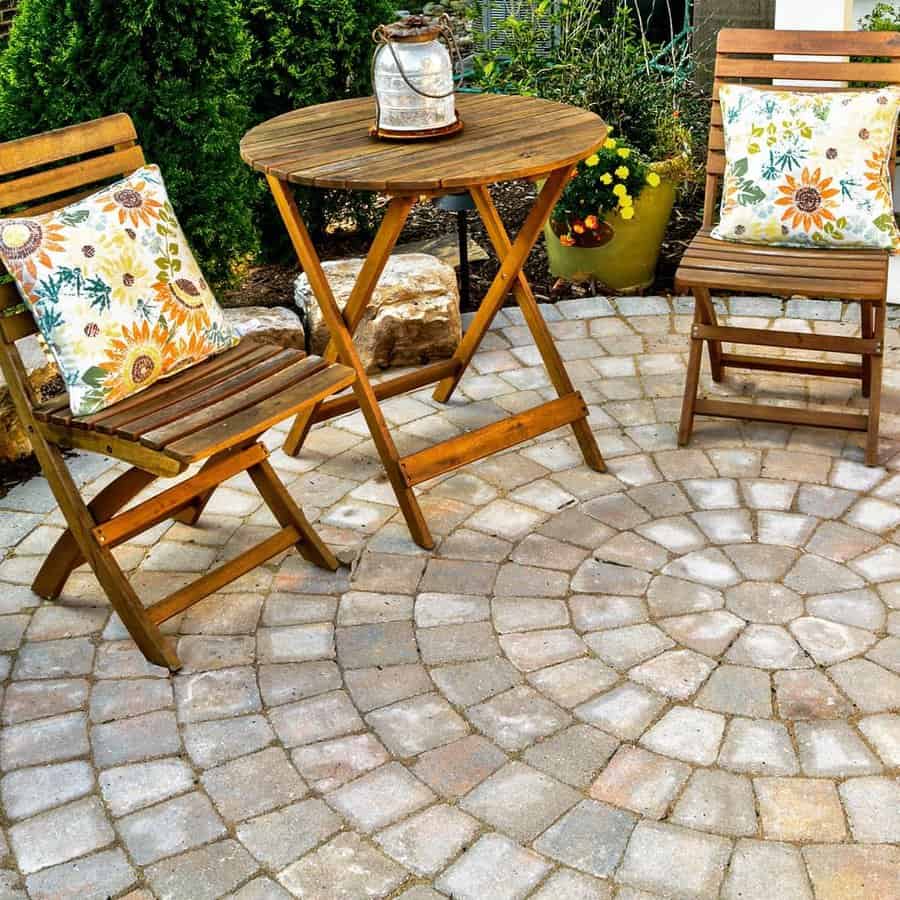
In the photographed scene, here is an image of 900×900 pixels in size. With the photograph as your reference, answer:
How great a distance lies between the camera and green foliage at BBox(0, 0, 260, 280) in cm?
431

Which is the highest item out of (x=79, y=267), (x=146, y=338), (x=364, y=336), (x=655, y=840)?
(x=79, y=267)

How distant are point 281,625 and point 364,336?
5.22 ft

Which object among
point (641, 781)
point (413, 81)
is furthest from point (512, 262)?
point (641, 781)

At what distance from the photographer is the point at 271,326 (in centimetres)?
453

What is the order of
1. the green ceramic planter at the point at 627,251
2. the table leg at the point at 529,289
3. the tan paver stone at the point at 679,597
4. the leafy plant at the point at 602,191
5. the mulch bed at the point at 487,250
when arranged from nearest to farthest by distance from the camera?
the tan paver stone at the point at 679,597
the table leg at the point at 529,289
the leafy plant at the point at 602,191
the green ceramic planter at the point at 627,251
the mulch bed at the point at 487,250

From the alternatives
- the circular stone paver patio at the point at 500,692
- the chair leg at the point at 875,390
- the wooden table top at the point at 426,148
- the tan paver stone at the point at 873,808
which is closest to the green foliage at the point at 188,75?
the wooden table top at the point at 426,148

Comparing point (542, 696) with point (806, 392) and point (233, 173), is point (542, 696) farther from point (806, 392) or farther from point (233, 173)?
point (233, 173)

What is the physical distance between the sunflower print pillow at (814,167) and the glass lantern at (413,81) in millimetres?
999

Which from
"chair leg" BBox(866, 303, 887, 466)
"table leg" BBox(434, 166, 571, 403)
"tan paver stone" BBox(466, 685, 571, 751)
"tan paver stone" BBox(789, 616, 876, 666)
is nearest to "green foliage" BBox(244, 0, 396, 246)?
"table leg" BBox(434, 166, 571, 403)

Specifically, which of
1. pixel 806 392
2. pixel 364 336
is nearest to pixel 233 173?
pixel 364 336

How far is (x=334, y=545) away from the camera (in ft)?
11.6

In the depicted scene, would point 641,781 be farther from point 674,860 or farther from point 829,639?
point 829,639

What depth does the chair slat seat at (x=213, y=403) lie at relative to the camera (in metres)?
2.88

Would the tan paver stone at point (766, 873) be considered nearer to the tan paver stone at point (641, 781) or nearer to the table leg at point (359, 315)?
the tan paver stone at point (641, 781)
